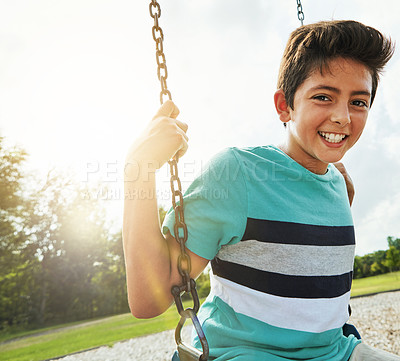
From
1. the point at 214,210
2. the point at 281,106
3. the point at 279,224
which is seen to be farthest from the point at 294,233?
the point at 281,106

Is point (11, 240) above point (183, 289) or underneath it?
underneath

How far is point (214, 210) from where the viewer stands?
1.16 metres

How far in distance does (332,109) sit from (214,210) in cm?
65

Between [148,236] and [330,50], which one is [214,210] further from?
[330,50]

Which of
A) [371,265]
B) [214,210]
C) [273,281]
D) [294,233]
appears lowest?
[371,265]

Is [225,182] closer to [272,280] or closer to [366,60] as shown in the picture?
[272,280]

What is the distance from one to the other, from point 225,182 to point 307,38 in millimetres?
833

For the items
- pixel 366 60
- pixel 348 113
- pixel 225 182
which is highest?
pixel 366 60

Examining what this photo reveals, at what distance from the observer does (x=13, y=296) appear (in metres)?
21.8

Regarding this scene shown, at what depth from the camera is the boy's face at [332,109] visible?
139 centimetres

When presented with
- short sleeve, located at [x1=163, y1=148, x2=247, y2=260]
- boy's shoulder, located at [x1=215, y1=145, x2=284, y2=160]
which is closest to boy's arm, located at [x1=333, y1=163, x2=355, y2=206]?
boy's shoulder, located at [x1=215, y1=145, x2=284, y2=160]

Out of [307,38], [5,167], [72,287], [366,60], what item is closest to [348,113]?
[366,60]

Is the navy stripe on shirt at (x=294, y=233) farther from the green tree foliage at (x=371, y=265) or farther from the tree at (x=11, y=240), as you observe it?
the green tree foliage at (x=371, y=265)

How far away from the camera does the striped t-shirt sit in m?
1.18
